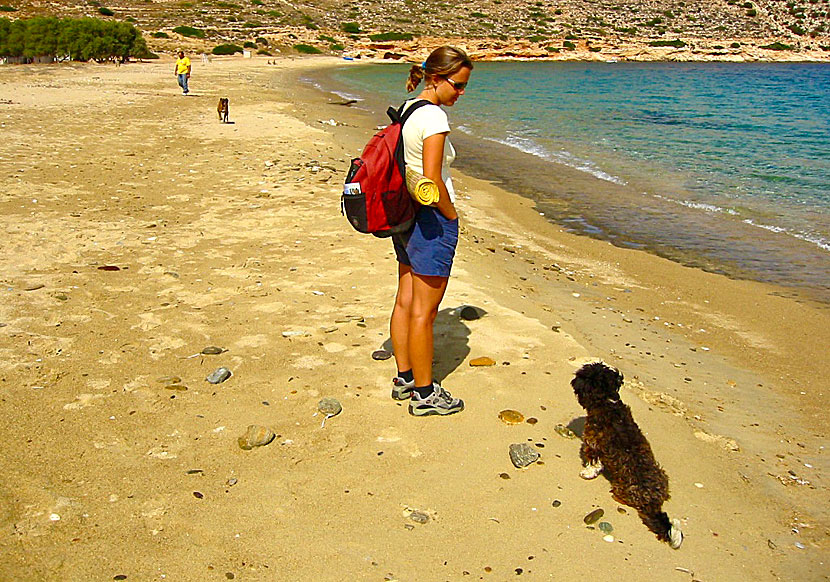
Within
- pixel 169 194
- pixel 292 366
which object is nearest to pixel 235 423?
pixel 292 366

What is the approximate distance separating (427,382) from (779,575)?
2.01m

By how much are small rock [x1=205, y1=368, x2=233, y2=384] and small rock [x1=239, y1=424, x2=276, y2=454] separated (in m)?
0.71

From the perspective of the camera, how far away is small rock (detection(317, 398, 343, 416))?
4.34m

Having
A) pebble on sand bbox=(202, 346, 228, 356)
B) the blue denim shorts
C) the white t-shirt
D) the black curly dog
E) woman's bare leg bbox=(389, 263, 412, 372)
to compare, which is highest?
the white t-shirt

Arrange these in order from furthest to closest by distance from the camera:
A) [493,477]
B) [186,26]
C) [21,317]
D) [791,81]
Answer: [186,26] < [791,81] < [21,317] < [493,477]

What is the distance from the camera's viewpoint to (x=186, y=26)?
58.8m

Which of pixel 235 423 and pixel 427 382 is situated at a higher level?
pixel 427 382

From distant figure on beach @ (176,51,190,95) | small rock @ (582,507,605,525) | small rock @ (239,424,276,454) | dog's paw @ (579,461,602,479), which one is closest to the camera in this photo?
small rock @ (582,507,605,525)

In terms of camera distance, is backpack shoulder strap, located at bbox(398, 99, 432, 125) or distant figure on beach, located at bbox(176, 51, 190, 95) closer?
backpack shoulder strap, located at bbox(398, 99, 432, 125)

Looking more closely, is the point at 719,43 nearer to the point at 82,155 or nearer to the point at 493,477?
the point at 82,155

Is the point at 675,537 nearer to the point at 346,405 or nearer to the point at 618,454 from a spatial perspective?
the point at 618,454

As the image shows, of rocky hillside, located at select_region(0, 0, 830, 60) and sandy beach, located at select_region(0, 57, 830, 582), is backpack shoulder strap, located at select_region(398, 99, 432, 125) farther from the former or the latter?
rocky hillside, located at select_region(0, 0, 830, 60)

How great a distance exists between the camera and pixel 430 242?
4.02 m

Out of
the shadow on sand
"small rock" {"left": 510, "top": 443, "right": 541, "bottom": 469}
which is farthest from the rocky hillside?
"small rock" {"left": 510, "top": 443, "right": 541, "bottom": 469}
